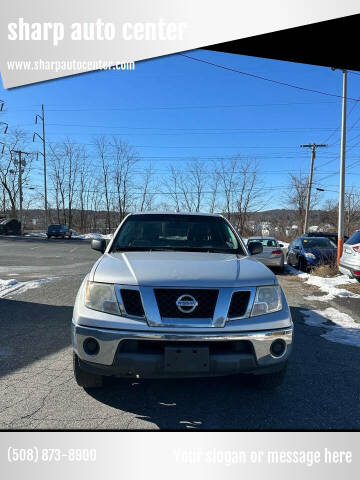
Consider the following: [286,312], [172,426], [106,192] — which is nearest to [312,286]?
[286,312]

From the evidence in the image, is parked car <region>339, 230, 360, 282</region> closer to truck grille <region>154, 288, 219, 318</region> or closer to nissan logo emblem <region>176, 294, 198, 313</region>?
truck grille <region>154, 288, 219, 318</region>

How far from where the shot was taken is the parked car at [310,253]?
11828mm

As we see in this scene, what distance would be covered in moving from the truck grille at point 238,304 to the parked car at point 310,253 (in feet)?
32.0

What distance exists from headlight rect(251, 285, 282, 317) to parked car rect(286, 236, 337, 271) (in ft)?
31.2

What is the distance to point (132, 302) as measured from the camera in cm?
259

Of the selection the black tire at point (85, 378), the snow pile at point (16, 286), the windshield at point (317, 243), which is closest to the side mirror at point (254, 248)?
the black tire at point (85, 378)

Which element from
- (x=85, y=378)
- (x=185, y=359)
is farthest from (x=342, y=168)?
(x=85, y=378)

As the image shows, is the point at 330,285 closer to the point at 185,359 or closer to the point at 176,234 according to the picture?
the point at 176,234

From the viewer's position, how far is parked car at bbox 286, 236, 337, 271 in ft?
38.8

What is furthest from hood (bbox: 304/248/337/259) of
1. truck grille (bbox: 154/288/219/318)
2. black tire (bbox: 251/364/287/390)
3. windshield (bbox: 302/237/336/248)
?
truck grille (bbox: 154/288/219/318)

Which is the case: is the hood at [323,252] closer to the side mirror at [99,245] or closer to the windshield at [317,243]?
the windshield at [317,243]

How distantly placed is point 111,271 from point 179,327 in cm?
77

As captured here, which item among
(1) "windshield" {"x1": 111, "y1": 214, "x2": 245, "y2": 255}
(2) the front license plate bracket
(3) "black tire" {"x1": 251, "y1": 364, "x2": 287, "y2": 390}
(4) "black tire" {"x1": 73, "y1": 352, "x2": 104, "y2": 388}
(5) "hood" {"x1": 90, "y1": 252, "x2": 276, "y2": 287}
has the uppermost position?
(1) "windshield" {"x1": 111, "y1": 214, "x2": 245, "y2": 255}

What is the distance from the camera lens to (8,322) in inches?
210
